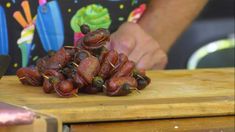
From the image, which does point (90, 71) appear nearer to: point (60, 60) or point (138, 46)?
point (60, 60)

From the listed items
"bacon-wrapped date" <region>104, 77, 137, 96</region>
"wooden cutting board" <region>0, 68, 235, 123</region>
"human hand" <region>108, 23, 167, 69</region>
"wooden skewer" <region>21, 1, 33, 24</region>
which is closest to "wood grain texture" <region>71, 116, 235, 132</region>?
"wooden cutting board" <region>0, 68, 235, 123</region>

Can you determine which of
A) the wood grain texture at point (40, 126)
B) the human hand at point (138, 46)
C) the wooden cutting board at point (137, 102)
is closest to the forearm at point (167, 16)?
the human hand at point (138, 46)

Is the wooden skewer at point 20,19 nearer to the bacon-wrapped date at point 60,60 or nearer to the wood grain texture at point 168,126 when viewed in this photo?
the bacon-wrapped date at point 60,60

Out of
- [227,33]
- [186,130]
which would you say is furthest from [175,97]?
[227,33]

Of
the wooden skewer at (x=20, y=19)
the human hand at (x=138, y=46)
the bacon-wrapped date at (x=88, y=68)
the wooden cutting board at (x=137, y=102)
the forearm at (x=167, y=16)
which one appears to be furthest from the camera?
the forearm at (x=167, y=16)

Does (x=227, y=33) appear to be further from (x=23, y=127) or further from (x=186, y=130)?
(x=23, y=127)

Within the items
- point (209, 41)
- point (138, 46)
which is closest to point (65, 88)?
point (138, 46)

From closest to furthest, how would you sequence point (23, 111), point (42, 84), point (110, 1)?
point (23, 111) < point (42, 84) < point (110, 1)
